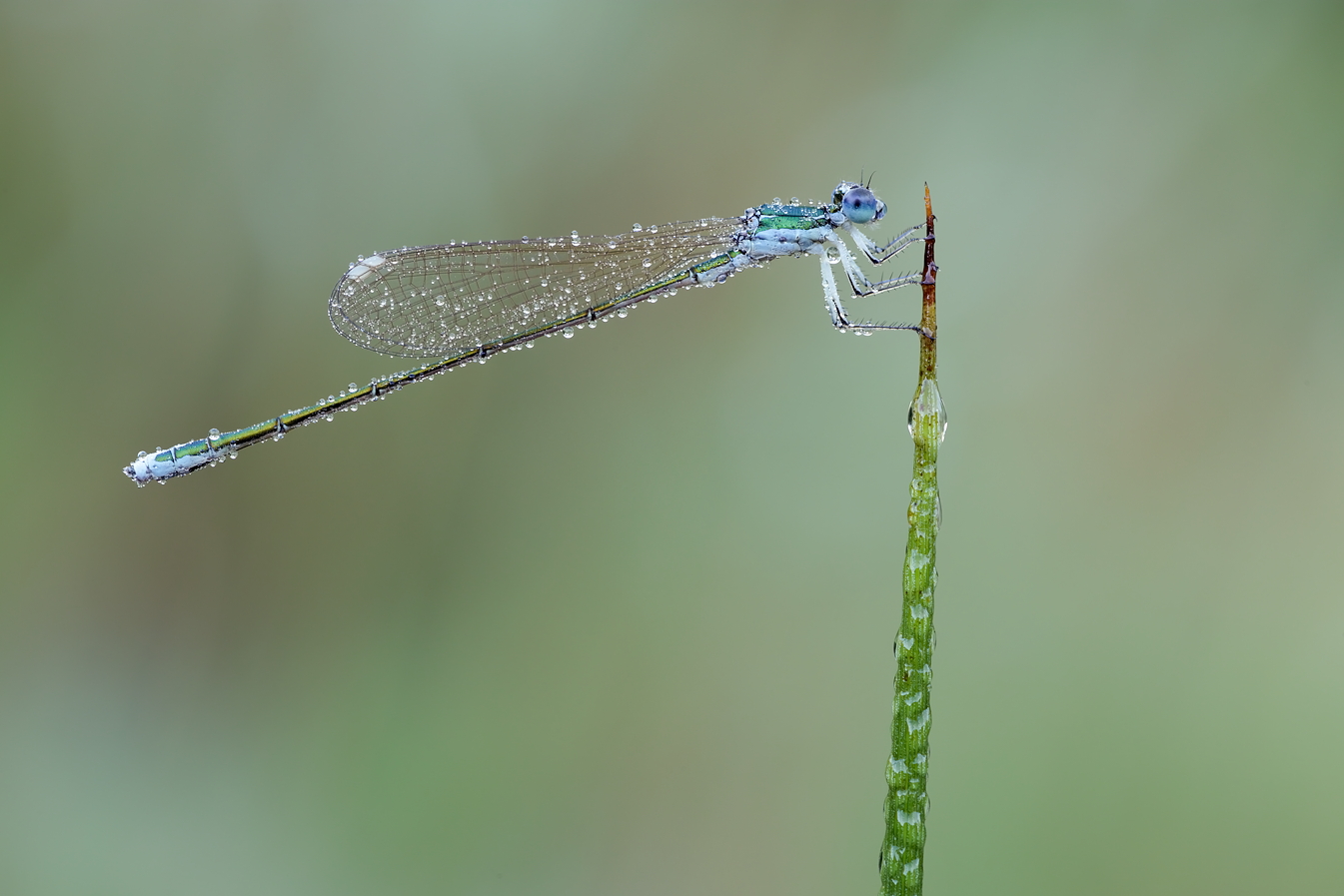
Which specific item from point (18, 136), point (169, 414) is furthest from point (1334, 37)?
point (18, 136)

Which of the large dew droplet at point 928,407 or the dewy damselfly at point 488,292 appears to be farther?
the dewy damselfly at point 488,292

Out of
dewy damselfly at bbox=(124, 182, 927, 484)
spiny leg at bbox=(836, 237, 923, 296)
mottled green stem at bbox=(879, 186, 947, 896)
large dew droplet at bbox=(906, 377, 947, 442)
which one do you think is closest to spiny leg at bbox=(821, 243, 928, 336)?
spiny leg at bbox=(836, 237, 923, 296)

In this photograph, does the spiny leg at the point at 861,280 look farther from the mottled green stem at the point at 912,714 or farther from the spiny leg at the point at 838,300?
the mottled green stem at the point at 912,714

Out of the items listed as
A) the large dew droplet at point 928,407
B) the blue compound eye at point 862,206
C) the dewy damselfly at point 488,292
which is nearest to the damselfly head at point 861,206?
the blue compound eye at point 862,206

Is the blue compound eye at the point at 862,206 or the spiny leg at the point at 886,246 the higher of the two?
the blue compound eye at the point at 862,206

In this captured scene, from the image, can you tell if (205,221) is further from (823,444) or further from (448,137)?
(823,444)

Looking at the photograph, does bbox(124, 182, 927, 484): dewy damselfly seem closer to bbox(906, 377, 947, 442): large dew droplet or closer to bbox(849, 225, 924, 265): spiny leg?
bbox(849, 225, 924, 265): spiny leg
